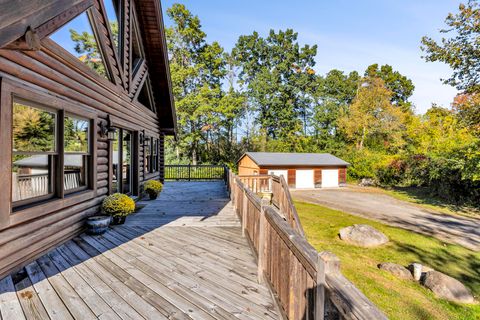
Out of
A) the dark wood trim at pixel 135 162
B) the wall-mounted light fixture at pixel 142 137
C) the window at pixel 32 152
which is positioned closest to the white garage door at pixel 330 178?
the wall-mounted light fixture at pixel 142 137

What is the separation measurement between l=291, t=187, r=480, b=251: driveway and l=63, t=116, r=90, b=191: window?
1208 cm

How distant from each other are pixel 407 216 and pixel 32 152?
14.9m

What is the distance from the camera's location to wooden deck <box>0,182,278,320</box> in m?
2.41

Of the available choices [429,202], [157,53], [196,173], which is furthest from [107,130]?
[429,202]

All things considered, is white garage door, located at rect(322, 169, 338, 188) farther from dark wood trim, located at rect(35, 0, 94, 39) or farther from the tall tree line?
dark wood trim, located at rect(35, 0, 94, 39)

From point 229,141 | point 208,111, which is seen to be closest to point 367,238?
point 208,111

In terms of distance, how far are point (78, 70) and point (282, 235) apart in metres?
4.58

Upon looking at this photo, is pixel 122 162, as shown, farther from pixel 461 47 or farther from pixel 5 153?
pixel 461 47

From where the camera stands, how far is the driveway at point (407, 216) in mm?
9766

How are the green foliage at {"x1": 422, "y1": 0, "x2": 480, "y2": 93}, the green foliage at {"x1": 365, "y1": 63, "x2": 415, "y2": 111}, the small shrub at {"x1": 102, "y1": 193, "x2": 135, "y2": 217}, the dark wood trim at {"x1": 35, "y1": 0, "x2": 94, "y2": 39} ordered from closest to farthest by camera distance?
the dark wood trim at {"x1": 35, "y1": 0, "x2": 94, "y2": 39} → the small shrub at {"x1": 102, "y1": 193, "x2": 135, "y2": 217} → the green foliage at {"x1": 422, "y1": 0, "x2": 480, "y2": 93} → the green foliage at {"x1": 365, "y1": 63, "x2": 415, "y2": 111}

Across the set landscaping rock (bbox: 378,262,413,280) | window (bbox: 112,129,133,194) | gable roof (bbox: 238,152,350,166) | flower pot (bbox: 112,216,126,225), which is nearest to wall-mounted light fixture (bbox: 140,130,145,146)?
window (bbox: 112,129,133,194)

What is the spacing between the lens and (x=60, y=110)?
154 inches

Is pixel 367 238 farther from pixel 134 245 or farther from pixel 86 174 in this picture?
pixel 86 174

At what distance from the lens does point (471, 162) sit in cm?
1309
